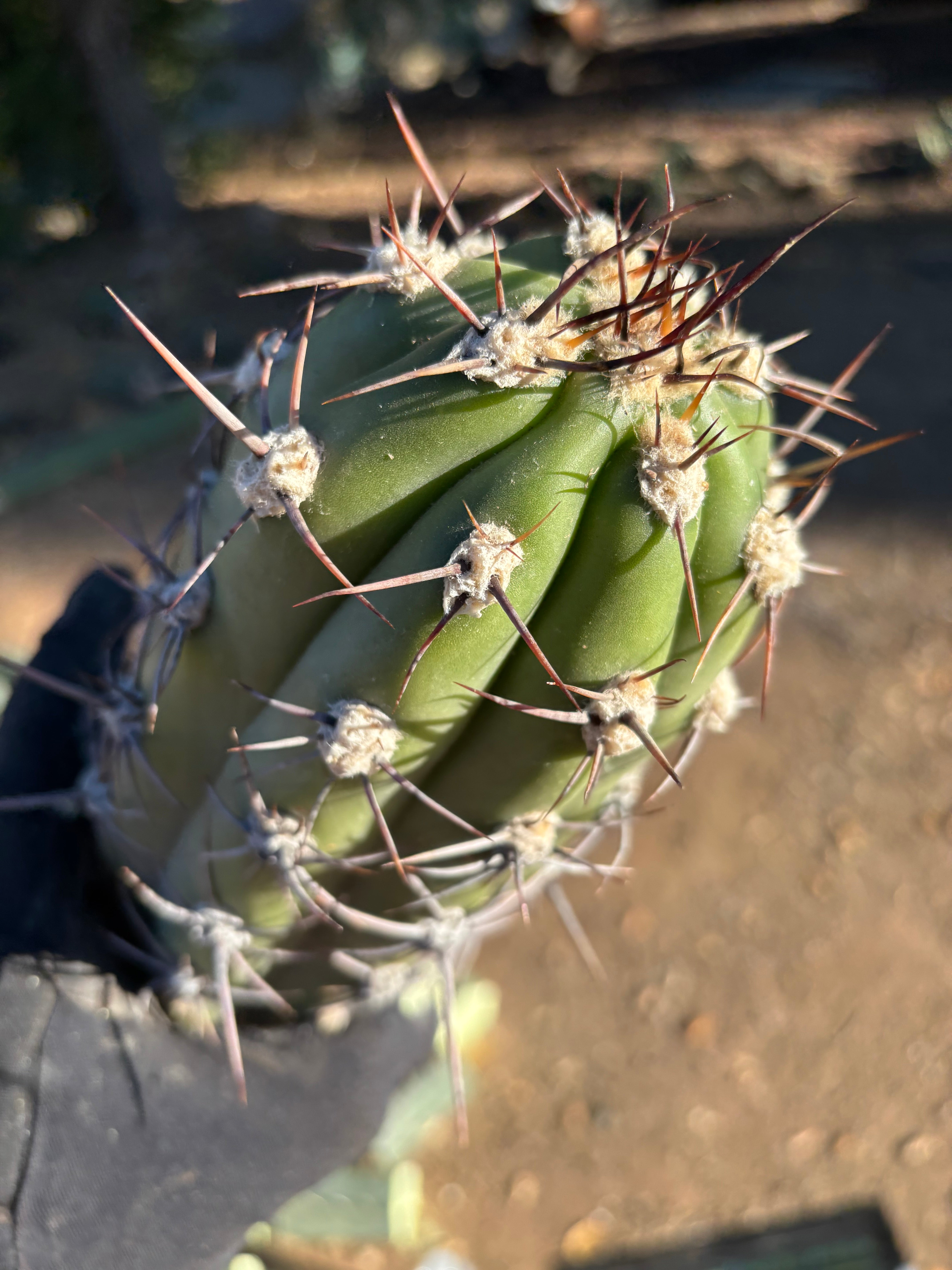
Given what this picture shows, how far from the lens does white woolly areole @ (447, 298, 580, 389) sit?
1.08m

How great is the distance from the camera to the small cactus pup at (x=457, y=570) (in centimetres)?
108

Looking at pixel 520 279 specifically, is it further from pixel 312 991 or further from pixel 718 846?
pixel 718 846

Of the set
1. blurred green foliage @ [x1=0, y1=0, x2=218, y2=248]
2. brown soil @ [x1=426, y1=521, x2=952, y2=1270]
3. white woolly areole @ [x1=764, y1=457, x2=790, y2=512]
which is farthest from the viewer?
blurred green foliage @ [x1=0, y1=0, x2=218, y2=248]

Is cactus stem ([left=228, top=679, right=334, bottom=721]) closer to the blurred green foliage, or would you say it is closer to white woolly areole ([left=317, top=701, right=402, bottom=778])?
white woolly areole ([left=317, top=701, right=402, bottom=778])

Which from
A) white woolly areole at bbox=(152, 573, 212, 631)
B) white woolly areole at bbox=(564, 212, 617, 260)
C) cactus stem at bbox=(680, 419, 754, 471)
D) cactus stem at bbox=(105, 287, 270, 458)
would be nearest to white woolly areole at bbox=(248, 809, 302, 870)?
white woolly areole at bbox=(152, 573, 212, 631)

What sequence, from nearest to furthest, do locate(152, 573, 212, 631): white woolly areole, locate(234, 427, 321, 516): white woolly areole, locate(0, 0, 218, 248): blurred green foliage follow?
locate(234, 427, 321, 516): white woolly areole, locate(152, 573, 212, 631): white woolly areole, locate(0, 0, 218, 248): blurred green foliage

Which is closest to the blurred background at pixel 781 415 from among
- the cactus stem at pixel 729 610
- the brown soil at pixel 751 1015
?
the brown soil at pixel 751 1015

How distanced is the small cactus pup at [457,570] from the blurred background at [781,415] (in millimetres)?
465

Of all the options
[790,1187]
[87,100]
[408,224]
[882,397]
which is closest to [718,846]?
[790,1187]

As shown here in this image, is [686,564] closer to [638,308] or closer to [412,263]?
[638,308]

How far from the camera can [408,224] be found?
4.64 ft

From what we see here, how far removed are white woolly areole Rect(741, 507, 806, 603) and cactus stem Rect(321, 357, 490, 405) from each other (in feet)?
1.24

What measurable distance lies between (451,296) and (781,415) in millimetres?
4256

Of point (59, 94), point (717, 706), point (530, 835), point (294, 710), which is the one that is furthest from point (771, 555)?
point (59, 94)
